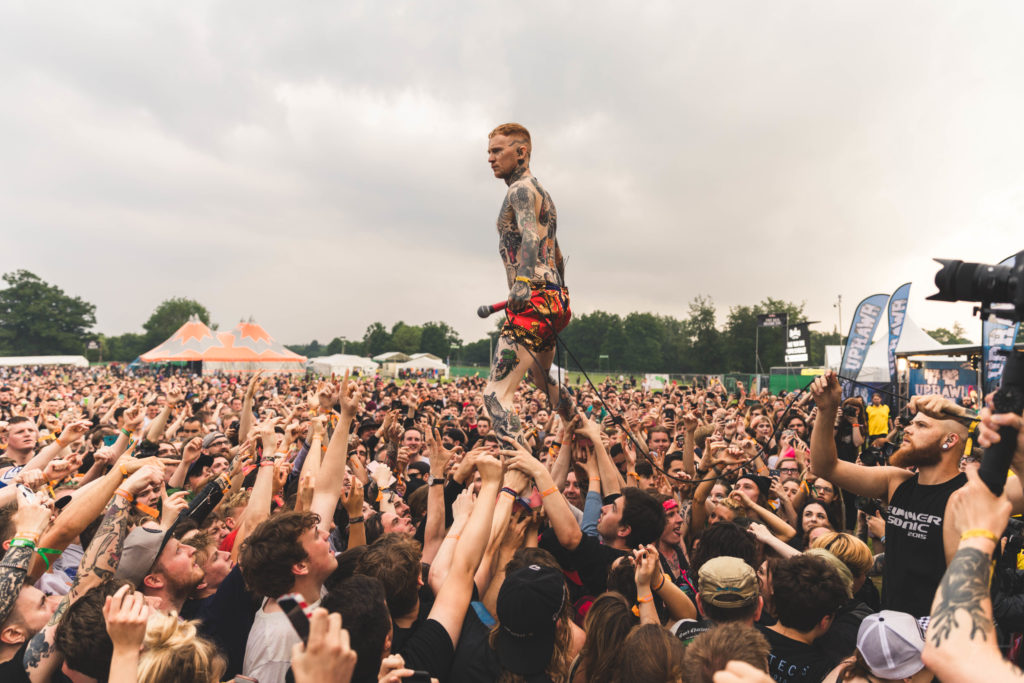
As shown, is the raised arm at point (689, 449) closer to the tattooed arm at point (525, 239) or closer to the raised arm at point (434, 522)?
the tattooed arm at point (525, 239)

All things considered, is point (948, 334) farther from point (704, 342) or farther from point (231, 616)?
point (231, 616)

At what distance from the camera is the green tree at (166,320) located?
12175cm

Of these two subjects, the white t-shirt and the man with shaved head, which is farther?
the man with shaved head

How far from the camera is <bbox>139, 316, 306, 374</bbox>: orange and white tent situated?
4350 centimetres

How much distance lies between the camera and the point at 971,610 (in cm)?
140

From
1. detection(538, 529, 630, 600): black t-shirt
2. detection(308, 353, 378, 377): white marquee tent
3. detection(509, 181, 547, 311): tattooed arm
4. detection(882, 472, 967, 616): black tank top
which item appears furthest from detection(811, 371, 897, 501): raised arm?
detection(308, 353, 378, 377): white marquee tent

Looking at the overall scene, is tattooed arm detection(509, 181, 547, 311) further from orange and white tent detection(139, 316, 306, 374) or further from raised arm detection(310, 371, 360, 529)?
orange and white tent detection(139, 316, 306, 374)

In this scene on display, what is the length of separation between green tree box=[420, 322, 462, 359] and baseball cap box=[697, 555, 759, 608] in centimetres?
10961

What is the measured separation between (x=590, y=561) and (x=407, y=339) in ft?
381

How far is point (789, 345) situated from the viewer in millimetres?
35781

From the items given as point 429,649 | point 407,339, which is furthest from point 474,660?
point 407,339

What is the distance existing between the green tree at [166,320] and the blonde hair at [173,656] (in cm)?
13700

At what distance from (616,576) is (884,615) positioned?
114 cm

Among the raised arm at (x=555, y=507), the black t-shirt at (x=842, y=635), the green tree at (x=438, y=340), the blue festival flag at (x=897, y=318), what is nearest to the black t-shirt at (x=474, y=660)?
the raised arm at (x=555, y=507)
